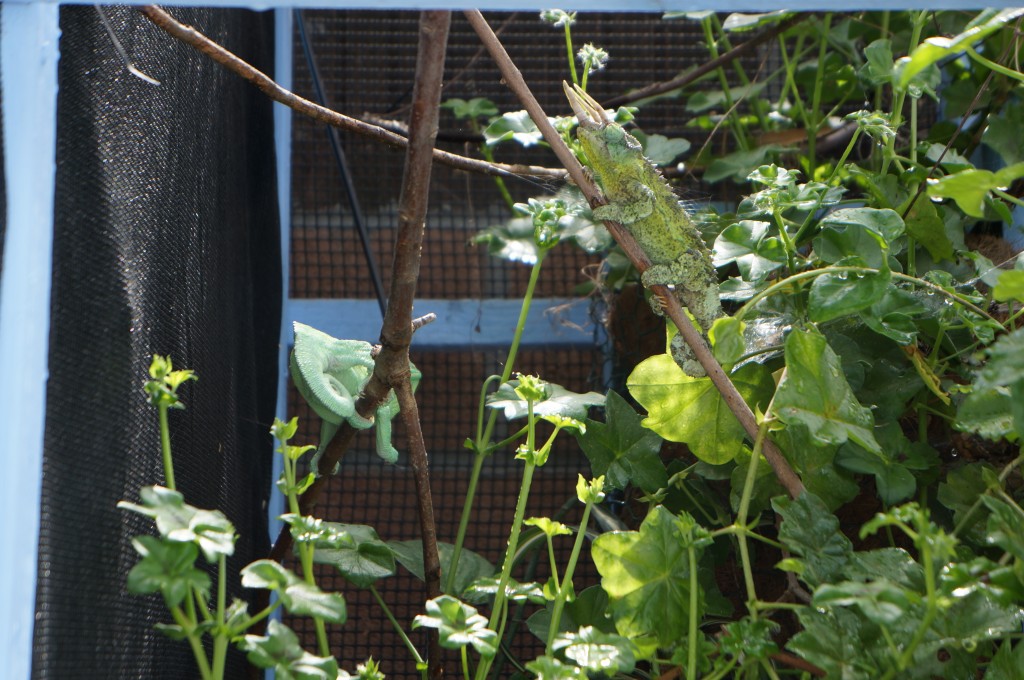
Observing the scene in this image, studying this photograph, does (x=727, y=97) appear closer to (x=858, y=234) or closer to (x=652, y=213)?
(x=652, y=213)

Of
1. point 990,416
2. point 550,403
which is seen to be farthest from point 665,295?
point 990,416

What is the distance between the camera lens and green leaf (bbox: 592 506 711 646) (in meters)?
0.95

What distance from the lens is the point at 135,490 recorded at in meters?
0.87

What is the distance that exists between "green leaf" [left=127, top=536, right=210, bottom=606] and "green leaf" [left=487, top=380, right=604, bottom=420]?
0.45m

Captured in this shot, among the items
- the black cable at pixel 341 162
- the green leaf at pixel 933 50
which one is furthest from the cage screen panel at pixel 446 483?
the green leaf at pixel 933 50

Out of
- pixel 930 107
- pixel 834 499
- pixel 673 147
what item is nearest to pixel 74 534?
pixel 834 499

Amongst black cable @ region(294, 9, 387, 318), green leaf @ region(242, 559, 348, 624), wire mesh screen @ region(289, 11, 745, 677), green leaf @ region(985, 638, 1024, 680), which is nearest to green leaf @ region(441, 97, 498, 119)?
wire mesh screen @ region(289, 11, 745, 677)

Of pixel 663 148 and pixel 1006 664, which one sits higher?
pixel 663 148

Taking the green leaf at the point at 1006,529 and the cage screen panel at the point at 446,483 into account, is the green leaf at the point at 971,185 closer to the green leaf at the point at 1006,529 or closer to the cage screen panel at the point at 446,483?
the green leaf at the point at 1006,529

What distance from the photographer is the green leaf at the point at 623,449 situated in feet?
3.98

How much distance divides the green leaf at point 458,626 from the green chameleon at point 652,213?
1.52ft

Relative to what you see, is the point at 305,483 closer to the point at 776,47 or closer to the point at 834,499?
the point at 834,499

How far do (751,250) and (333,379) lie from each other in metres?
0.53

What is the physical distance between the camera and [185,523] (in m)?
0.72
